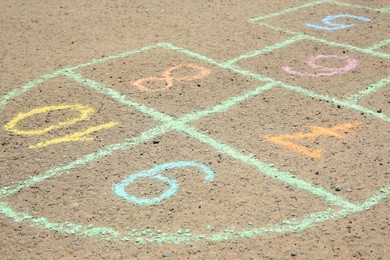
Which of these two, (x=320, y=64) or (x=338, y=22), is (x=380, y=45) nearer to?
(x=338, y=22)

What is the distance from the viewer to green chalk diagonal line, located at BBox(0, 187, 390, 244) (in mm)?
4000

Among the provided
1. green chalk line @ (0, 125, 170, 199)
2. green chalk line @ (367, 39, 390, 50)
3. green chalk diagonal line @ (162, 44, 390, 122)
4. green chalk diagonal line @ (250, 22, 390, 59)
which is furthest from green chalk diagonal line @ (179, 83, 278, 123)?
green chalk line @ (367, 39, 390, 50)

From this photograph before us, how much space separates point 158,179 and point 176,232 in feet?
2.15

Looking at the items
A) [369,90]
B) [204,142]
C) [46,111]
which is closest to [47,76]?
[46,111]

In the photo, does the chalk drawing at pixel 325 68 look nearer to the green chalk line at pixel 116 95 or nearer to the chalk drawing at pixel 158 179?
the green chalk line at pixel 116 95

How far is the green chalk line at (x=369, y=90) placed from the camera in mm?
5727

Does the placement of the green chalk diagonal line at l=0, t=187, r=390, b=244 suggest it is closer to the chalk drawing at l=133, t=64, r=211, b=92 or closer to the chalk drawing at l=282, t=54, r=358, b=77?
the chalk drawing at l=133, t=64, r=211, b=92

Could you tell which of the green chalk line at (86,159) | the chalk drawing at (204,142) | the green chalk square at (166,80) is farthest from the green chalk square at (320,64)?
the green chalk line at (86,159)

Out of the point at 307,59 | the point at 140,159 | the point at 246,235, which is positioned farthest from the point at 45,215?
the point at 307,59

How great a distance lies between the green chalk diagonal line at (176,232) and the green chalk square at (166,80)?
1.71 meters

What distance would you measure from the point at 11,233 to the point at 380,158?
2.93 meters

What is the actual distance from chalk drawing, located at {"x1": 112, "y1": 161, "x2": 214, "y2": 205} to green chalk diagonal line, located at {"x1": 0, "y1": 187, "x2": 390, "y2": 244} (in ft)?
1.17

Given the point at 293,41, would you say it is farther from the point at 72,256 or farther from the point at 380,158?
the point at 72,256

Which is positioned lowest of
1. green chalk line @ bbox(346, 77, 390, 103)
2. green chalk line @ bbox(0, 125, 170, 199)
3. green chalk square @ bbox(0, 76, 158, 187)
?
green chalk line @ bbox(346, 77, 390, 103)
